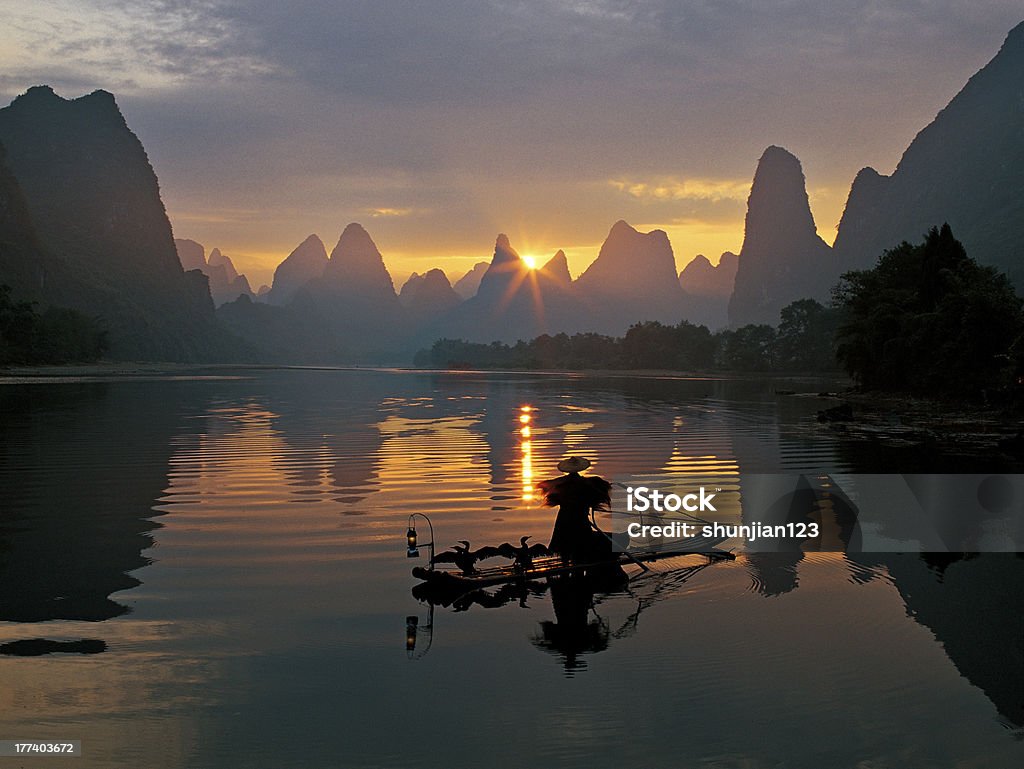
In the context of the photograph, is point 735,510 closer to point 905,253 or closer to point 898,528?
point 898,528

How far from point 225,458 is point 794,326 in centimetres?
13637

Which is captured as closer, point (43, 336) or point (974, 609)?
point (974, 609)

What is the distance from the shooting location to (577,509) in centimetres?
1645

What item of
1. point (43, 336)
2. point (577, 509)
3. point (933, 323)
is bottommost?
point (577, 509)

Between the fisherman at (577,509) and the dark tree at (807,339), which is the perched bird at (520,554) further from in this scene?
the dark tree at (807,339)

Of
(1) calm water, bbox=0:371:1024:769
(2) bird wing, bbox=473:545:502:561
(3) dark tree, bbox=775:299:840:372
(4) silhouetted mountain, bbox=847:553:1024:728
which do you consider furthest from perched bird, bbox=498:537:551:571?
(3) dark tree, bbox=775:299:840:372

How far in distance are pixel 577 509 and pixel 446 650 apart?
4.50 meters

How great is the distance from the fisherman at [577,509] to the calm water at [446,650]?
1060 mm

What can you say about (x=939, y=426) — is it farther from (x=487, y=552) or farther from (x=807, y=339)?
(x=807, y=339)

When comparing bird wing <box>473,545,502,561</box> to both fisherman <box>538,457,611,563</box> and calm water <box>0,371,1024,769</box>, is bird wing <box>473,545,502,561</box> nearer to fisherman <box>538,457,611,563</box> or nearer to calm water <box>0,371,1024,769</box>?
calm water <box>0,371,1024,769</box>

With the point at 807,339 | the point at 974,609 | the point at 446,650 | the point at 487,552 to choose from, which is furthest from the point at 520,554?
the point at 807,339

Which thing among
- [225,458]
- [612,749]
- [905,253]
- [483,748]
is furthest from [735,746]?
[905,253]

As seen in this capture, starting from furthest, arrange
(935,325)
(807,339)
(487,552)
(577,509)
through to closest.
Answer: (807,339)
(935,325)
(577,509)
(487,552)

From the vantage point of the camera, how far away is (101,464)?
1312 inches
